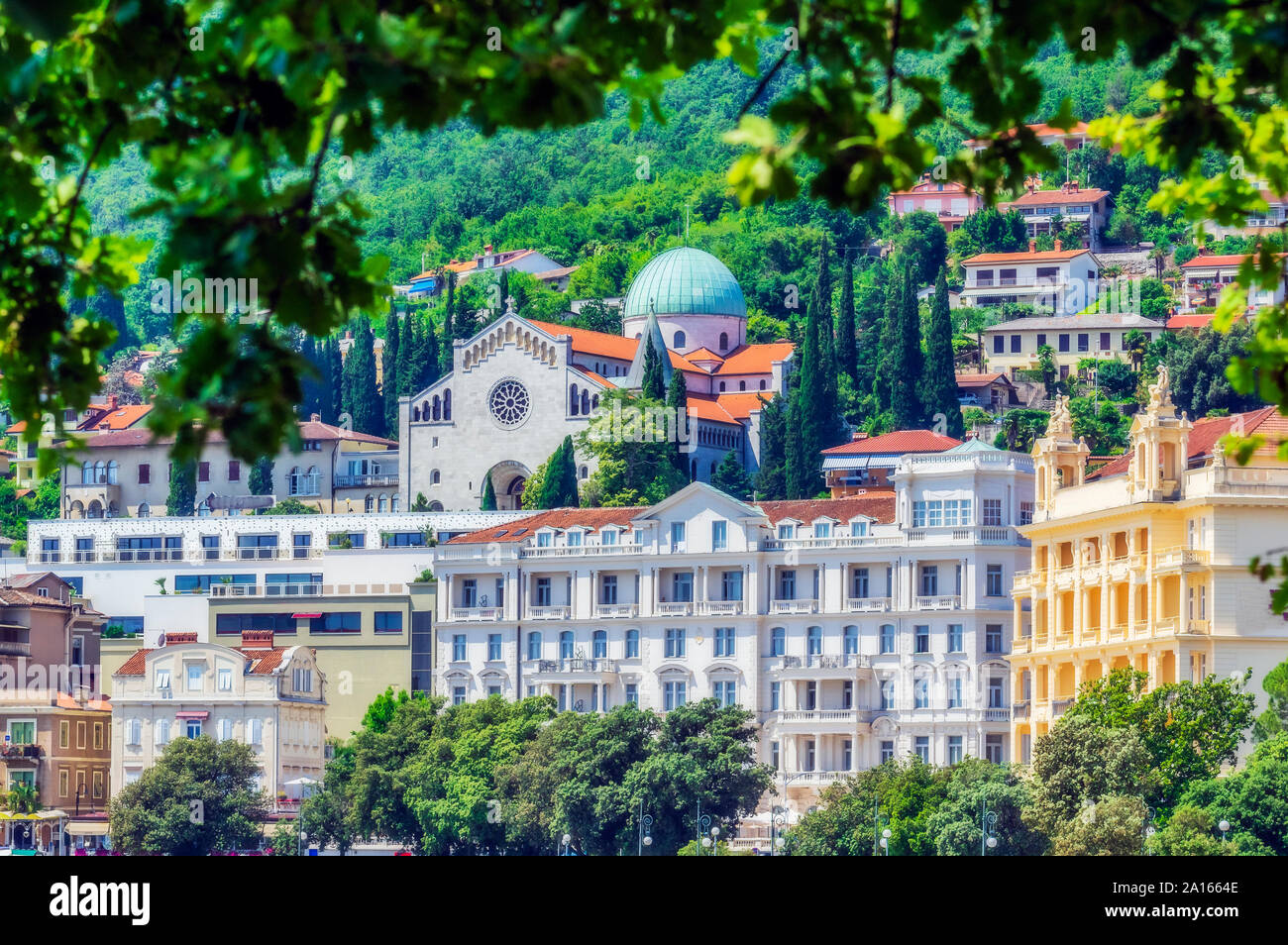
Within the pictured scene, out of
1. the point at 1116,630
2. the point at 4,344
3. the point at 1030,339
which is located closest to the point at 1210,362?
the point at 1030,339

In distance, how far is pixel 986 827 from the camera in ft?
292

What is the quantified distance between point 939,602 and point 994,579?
2.49 metres

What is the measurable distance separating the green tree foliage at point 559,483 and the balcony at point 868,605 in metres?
35.1

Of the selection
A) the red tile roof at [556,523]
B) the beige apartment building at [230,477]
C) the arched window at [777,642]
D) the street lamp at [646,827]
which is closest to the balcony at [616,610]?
the red tile roof at [556,523]

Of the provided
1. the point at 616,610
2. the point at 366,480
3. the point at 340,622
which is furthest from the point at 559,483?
the point at 616,610

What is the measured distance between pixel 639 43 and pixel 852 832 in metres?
84.9

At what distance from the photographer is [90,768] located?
4911 inches

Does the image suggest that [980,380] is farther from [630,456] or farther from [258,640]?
[258,640]

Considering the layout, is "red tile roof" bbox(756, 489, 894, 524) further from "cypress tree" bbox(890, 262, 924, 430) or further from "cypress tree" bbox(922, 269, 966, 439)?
"cypress tree" bbox(890, 262, 924, 430)

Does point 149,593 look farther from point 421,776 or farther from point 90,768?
point 421,776

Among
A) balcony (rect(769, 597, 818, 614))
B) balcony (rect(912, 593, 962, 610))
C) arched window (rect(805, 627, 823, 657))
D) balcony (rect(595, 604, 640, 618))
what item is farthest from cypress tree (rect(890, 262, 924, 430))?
balcony (rect(912, 593, 962, 610))

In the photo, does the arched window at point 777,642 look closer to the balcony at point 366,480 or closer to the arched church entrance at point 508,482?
the arched church entrance at point 508,482

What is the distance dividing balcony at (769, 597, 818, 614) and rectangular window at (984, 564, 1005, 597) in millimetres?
8352
